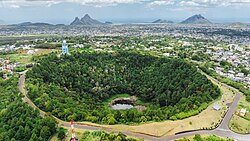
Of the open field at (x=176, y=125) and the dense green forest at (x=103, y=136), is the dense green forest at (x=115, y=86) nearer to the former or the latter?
the open field at (x=176, y=125)

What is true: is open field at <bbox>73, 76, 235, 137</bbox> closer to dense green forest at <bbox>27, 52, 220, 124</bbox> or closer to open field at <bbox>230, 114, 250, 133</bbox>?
dense green forest at <bbox>27, 52, 220, 124</bbox>

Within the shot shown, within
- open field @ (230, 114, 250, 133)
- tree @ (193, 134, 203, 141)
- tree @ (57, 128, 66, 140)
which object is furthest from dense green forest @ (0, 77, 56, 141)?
open field @ (230, 114, 250, 133)

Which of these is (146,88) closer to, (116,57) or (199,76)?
(199,76)

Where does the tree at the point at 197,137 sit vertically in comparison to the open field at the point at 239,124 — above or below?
above

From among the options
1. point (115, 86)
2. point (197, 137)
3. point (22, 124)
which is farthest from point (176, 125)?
point (115, 86)

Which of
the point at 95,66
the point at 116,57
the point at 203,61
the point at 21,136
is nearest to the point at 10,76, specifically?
the point at 95,66

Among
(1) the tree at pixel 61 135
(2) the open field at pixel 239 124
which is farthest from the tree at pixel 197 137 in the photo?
(1) the tree at pixel 61 135

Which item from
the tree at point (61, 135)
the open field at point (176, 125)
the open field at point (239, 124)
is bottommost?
the open field at point (239, 124)
